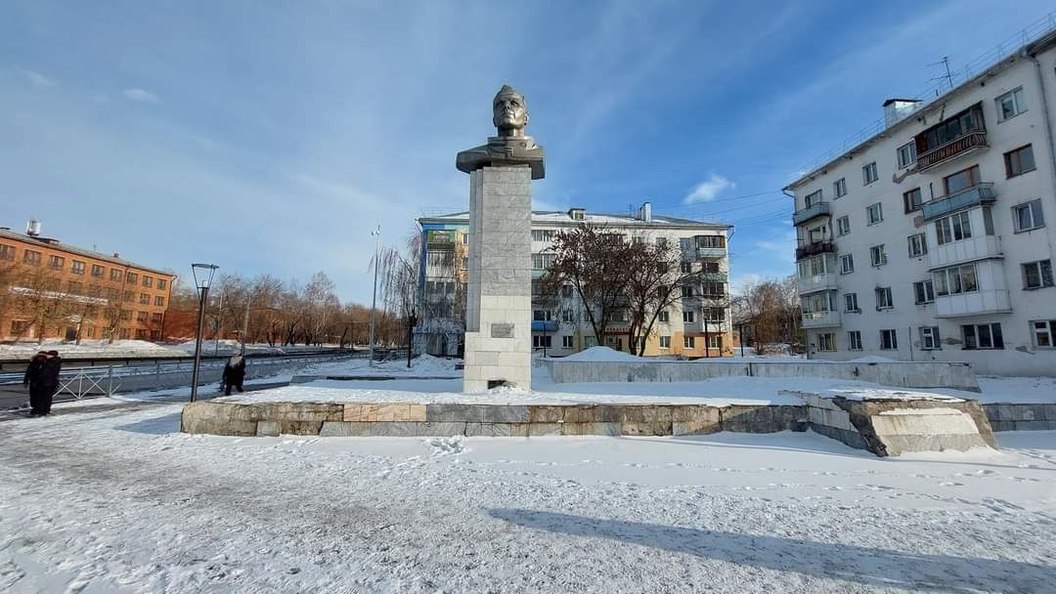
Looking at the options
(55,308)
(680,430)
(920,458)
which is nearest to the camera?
(920,458)

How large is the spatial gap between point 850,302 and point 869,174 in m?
8.77

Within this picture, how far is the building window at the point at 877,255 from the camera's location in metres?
28.9

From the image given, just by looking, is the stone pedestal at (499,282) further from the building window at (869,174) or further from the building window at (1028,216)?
the building window at (869,174)

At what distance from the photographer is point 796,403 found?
8438 millimetres

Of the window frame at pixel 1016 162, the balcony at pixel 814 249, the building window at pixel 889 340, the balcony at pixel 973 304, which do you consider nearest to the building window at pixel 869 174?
the balcony at pixel 814 249

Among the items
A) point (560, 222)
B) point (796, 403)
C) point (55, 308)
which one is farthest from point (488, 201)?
point (55, 308)

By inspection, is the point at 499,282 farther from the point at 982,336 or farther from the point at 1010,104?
the point at 1010,104

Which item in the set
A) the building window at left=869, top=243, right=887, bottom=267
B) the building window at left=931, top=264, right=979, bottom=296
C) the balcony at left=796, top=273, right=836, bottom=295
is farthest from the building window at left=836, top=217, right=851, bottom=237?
the building window at left=931, top=264, right=979, bottom=296

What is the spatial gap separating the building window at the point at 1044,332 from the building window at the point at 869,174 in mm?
12471

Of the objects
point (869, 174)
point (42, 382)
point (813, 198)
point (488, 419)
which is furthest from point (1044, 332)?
point (42, 382)

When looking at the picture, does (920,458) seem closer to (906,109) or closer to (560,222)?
(906,109)

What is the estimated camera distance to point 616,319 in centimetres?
3881

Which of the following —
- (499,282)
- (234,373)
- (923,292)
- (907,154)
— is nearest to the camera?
(499,282)

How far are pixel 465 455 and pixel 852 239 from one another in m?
34.4
